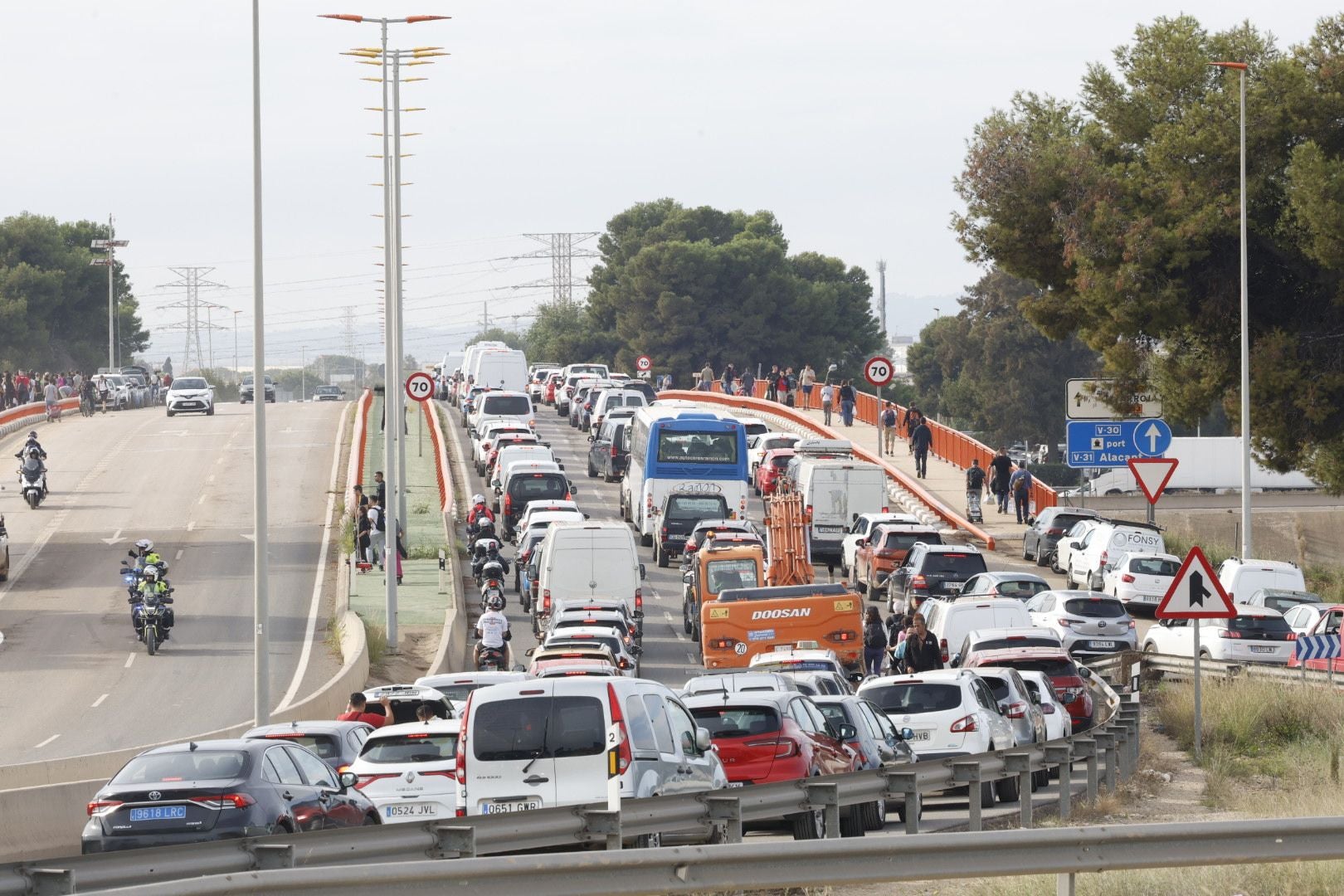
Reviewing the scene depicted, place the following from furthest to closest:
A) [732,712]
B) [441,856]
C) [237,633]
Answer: [237,633] < [732,712] < [441,856]

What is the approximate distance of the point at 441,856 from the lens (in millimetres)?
11344

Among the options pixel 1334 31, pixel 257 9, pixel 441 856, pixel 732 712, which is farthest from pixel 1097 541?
pixel 441 856


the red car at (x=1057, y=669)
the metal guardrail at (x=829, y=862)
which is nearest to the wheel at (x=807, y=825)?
the metal guardrail at (x=829, y=862)

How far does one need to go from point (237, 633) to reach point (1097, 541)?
17.5m

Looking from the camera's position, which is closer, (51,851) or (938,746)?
(51,851)

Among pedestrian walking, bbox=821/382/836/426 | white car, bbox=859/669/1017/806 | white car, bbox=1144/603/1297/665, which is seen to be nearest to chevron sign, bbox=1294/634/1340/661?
white car, bbox=1144/603/1297/665

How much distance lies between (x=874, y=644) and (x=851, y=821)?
1367 cm

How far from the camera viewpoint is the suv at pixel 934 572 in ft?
125

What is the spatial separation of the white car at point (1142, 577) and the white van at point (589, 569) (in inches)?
397

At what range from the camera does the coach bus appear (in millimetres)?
45844

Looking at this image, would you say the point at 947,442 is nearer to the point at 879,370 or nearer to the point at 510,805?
the point at 879,370

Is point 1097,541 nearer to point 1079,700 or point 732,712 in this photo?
point 1079,700

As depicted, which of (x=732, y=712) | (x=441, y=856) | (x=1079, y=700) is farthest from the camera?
(x=1079, y=700)

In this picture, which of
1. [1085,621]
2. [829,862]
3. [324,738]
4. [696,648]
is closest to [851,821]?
[324,738]
